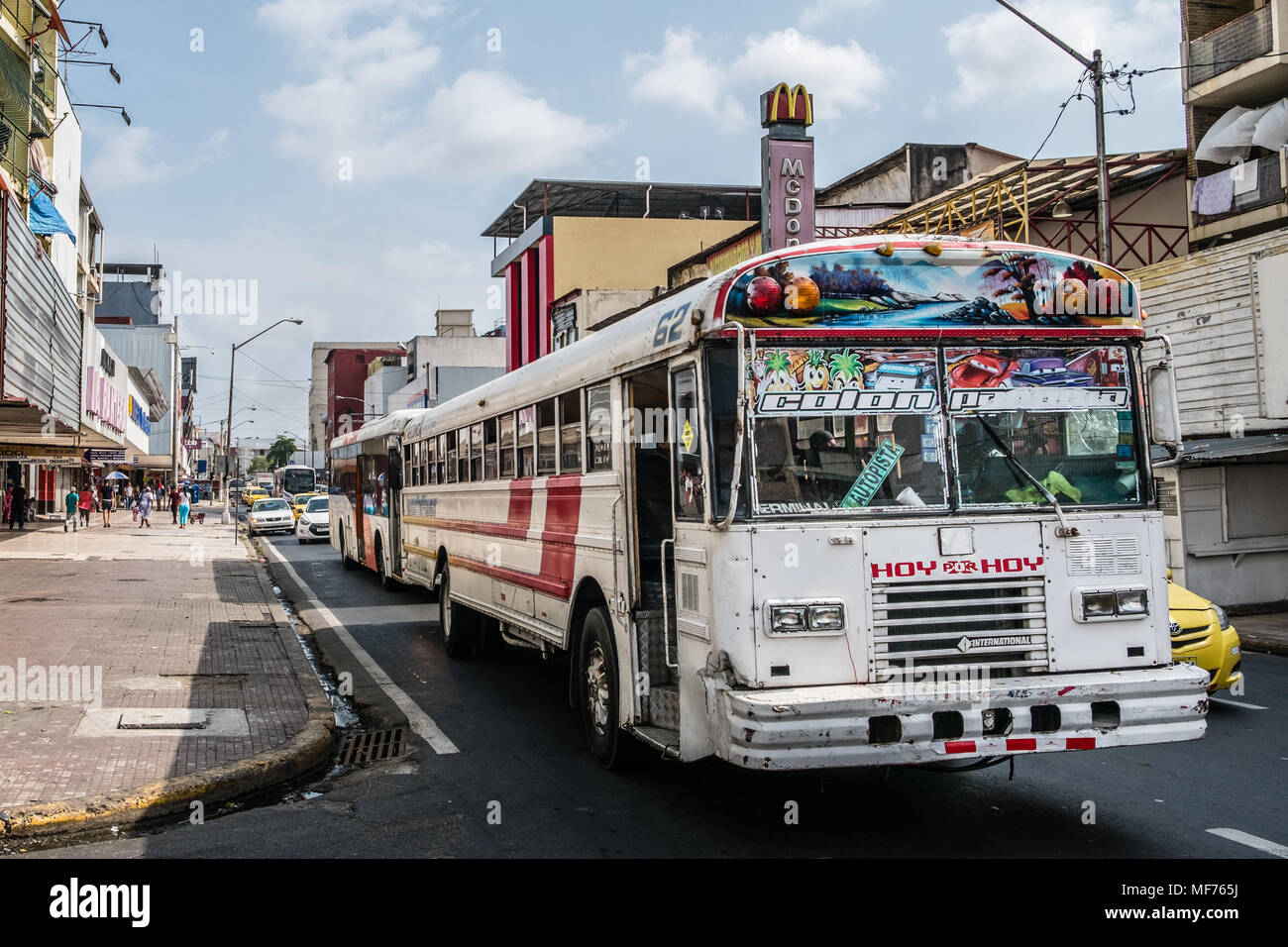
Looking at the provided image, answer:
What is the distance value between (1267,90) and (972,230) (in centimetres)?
542

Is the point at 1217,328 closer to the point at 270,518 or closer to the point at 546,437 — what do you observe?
the point at 546,437

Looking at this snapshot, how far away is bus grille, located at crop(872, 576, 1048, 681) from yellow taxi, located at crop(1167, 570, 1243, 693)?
408 centimetres

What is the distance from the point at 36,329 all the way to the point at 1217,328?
60.9 ft

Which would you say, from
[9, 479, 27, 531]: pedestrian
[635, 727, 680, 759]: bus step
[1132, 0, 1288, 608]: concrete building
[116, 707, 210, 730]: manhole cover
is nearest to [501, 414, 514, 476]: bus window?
[116, 707, 210, 730]: manhole cover

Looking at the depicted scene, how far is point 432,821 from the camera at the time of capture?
6.35m

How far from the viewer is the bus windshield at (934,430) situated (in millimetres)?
5562

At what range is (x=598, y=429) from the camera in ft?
24.9

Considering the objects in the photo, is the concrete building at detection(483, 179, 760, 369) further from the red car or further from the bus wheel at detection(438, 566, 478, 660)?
the red car

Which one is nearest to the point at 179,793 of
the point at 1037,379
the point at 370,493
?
the point at 1037,379

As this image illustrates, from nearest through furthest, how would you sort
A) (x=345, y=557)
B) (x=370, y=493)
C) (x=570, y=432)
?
(x=570, y=432) < (x=370, y=493) < (x=345, y=557)

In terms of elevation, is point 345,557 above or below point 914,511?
below

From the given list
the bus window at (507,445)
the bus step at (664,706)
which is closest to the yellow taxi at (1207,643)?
the bus step at (664,706)
